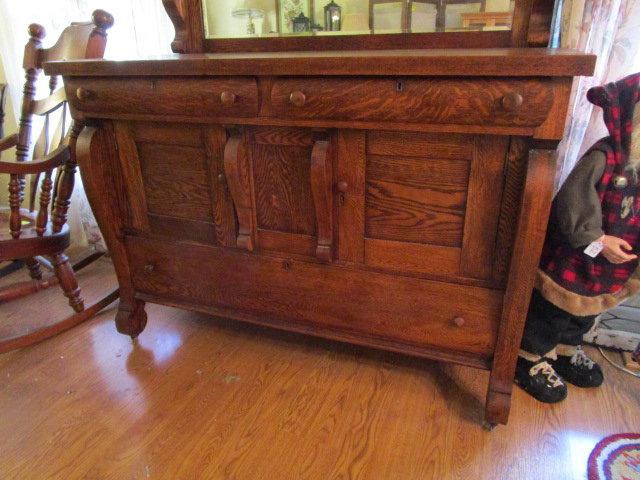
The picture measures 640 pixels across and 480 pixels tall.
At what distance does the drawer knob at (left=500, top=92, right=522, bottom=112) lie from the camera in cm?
82

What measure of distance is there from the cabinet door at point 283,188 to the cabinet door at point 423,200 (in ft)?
0.16

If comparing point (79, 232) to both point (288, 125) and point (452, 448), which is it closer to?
point (288, 125)

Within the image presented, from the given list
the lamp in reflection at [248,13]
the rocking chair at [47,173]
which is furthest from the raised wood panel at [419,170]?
the rocking chair at [47,173]

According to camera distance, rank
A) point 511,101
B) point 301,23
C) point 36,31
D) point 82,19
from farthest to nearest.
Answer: point 82,19 < point 36,31 < point 301,23 < point 511,101

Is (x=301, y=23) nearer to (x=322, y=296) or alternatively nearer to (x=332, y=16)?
(x=332, y=16)

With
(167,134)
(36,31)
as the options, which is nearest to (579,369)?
(167,134)

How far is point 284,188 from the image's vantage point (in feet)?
3.62

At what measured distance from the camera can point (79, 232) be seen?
7.23 ft

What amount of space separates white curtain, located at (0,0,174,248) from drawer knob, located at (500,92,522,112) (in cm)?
134

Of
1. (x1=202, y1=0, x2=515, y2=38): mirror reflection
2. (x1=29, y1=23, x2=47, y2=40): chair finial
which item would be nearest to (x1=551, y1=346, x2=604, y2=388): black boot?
(x1=202, y1=0, x2=515, y2=38): mirror reflection

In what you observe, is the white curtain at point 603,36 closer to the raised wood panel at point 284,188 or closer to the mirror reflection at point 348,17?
the mirror reflection at point 348,17

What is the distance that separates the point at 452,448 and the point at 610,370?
59 centimetres

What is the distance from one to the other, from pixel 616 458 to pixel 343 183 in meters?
0.91

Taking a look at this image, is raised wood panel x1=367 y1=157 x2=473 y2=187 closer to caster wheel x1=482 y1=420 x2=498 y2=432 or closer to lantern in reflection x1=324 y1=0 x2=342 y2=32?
lantern in reflection x1=324 y1=0 x2=342 y2=32
